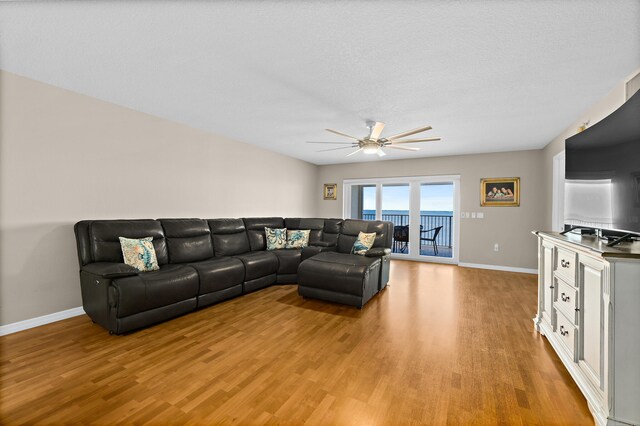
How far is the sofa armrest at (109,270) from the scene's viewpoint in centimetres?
240

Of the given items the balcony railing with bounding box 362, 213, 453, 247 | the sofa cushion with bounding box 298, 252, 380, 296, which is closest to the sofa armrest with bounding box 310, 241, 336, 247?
the sofa cushion with bounding box 298, 252, 380, 296

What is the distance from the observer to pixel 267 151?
5.65 metres

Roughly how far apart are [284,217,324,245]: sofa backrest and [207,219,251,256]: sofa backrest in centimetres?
95

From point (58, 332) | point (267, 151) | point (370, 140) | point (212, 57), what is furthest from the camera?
point (267, 151)

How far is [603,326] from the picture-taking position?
4.76ft

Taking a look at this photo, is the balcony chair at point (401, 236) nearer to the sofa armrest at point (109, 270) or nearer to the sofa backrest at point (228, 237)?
the sofa backrest at point (228, 237)

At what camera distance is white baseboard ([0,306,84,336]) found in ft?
7.97

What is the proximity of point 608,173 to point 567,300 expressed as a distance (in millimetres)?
975

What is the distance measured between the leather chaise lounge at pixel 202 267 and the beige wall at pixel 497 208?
2.57 m

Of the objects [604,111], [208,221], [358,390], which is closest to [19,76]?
[208,221]

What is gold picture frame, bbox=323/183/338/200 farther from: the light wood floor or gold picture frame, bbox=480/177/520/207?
the light wood floor

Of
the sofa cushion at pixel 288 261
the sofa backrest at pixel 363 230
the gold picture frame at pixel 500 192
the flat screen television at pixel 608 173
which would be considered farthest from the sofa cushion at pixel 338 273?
the gold picture frame at pixel 500 192

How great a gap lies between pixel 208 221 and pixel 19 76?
7.86 ft

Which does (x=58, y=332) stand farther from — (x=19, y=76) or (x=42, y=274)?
(x=19, y=76)
